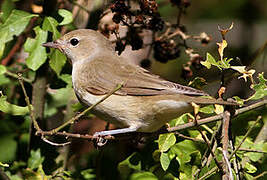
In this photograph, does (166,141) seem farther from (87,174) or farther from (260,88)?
(87,174)

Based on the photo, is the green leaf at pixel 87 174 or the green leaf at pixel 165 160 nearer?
the green leaf at pixel 165 160

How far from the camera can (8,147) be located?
12.2 ft

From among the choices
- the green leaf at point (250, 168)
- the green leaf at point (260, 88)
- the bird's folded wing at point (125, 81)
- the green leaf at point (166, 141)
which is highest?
the green leaf at point (260, 88)

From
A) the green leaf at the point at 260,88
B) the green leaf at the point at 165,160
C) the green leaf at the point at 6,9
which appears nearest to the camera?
the green leaf at the point at 260,88

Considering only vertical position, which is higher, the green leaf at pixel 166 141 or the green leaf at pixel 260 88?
the green leaf at pixel 260 88

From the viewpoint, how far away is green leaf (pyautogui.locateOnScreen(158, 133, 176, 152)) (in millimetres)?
2883

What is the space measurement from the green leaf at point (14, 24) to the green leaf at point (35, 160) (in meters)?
0.87

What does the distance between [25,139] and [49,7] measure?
1.02 m

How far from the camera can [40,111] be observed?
3697 millimetres

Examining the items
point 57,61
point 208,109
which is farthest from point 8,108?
point 208,109

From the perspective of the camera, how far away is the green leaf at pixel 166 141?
2883mm

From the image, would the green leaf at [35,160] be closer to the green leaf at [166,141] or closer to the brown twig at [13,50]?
the brown twig at [13,50]

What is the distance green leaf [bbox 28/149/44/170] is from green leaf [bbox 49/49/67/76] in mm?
670

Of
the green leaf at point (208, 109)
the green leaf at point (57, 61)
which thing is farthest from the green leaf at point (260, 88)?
the green leaf at point (57, 61)
